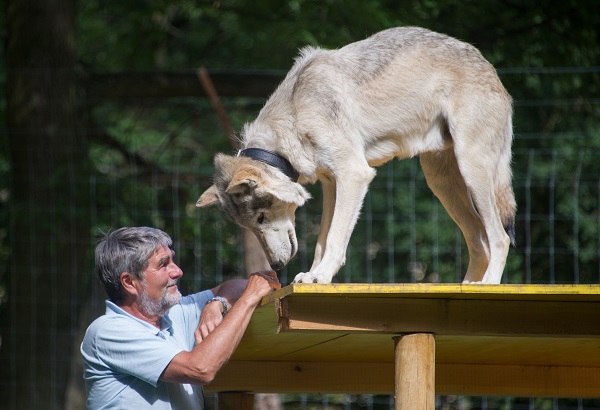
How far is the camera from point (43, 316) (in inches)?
290

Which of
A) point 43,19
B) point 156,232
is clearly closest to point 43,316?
point 43,19

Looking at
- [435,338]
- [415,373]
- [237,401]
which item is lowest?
[237,401]

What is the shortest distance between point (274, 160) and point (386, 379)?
1.25 meters

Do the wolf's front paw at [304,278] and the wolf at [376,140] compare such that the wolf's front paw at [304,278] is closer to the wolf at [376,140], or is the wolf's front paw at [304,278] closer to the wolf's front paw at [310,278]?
the wolf's front paw at [310,278]

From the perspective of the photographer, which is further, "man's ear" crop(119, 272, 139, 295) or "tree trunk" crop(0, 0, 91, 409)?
"tree trunk" crop(0, 0, 91, 409)

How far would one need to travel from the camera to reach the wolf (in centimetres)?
428

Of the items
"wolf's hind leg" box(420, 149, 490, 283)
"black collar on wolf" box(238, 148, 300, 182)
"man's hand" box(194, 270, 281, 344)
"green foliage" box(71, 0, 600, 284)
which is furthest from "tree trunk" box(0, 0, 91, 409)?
"man's hand" box(194, 270, 281, 344)

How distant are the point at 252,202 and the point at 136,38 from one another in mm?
6121

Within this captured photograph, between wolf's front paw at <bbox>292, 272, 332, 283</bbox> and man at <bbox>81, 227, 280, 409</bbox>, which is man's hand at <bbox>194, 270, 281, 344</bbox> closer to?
man at <bbox>81, 227, 280, 409</bbox>

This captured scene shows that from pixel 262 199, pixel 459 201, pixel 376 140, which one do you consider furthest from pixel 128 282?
pixel 459 201

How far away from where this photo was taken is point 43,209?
735 centimetres

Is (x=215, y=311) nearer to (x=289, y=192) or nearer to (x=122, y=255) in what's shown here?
(x=122, y=255)

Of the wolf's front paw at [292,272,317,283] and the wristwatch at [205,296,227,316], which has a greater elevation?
the wolf's front paw at [292,272,317,283]

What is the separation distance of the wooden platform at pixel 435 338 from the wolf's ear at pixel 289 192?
0.72 m
